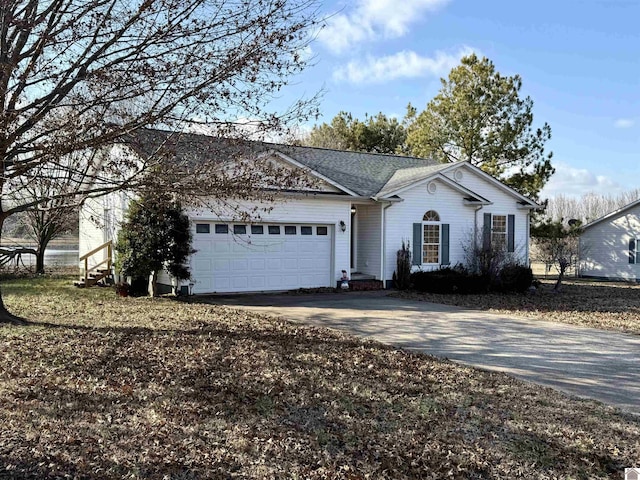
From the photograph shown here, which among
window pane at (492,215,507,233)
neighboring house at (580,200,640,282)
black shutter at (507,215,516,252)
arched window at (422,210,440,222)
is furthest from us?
neighboring house at (580,200,640,282)

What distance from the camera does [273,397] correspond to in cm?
580

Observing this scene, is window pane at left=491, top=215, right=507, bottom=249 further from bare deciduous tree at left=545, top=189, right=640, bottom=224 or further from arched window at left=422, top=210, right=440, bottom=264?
bare deciduous tree at left=545, top=189, right=640, bottom=224

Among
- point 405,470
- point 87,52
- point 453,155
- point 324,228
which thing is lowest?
point 405,470

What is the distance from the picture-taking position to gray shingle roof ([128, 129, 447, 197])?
870 cm

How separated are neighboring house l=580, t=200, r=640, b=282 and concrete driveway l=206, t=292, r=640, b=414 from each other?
16343 mm

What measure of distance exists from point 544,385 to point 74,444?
528 cm

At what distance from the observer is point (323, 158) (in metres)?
21.5

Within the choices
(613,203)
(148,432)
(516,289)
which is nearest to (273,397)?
(148,432)

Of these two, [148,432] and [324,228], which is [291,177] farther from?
[324,228]

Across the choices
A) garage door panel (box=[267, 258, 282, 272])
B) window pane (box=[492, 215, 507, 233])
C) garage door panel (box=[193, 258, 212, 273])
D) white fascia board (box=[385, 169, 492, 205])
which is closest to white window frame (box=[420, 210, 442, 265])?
white fascia board (box=[385, 169, 492, 205])

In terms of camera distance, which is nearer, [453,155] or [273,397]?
[273,397]

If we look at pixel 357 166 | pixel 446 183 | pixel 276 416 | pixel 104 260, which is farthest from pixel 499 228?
pixel 276 416

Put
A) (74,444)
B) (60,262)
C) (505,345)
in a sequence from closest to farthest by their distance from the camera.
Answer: (74,444)
(505,345)
(60,262)

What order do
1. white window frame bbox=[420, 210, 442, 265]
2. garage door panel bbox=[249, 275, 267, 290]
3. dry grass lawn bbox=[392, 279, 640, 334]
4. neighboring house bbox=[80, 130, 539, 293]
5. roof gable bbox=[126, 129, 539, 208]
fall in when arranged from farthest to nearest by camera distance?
1. white window frame bbox=[420, 210, 442, 265]
2. garage door panel bbox=[249, 275, 267, 290]
3. neighboring house bbox=[80, 130, 539, 293]
4. dry grass lawn bbox=[392, 279, 640, 334]
5. roof gable bbox=[126, 129, 539, 208]
